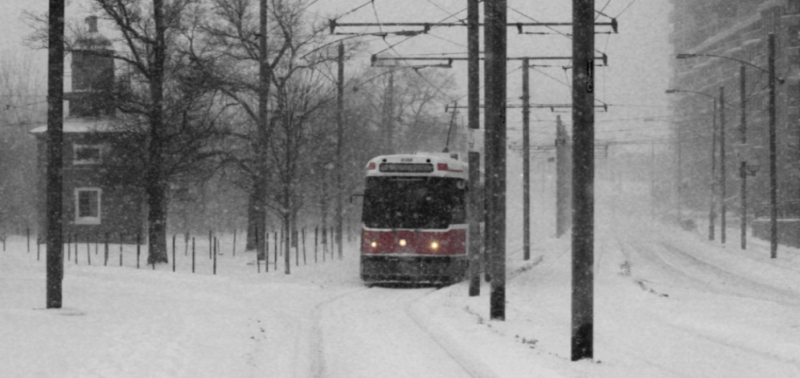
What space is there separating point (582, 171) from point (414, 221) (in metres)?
12.0

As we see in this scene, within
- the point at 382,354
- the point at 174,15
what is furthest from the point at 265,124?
the point at 382,354

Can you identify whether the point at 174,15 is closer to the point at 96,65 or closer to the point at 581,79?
the point at 96,65

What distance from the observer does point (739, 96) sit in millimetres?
77812

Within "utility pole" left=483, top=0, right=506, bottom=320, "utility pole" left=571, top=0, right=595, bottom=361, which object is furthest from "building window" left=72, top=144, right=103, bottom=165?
"utility pole" left=571, top=0, right=595, bottom=361

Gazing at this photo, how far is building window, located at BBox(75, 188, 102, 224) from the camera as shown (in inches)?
1690

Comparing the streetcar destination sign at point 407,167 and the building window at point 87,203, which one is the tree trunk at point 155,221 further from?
the building window at point 87,203

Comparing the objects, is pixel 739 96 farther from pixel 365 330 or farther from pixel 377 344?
pixel 377 344

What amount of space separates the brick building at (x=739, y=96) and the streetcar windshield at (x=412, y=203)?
18.1 metres

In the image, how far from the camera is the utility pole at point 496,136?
14859 mm

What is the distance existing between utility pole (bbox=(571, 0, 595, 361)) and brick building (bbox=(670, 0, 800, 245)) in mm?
26885

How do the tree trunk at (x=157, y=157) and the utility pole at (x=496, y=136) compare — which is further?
the tree trunk at (x=157, y=157)

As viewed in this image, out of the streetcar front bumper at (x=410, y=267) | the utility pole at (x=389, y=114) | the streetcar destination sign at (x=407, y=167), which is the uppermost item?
the utility pole at (x=389, y=114)

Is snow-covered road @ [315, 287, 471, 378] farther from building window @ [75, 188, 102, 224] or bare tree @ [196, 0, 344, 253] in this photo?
building window @ [75, 188, 102, 224]

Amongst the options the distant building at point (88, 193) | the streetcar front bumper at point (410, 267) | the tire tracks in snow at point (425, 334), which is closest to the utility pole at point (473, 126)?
the tire tracks in snow at point (425, 334)
